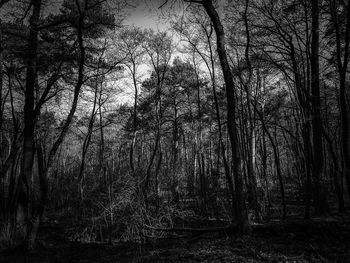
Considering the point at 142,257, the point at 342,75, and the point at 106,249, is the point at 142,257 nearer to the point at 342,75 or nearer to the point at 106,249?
the point at 106,249

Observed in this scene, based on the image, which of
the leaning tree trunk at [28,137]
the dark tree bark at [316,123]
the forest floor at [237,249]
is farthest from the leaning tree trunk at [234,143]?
the leaning tree trunk at [28,137]

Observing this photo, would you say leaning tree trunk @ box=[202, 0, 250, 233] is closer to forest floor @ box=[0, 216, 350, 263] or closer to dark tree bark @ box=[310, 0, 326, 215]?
forest floor @ box=[0, 216, 350, 263]

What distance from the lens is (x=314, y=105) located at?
10430 millimetres

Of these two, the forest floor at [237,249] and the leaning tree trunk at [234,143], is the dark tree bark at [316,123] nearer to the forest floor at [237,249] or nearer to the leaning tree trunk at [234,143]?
the forest floor at [237,249]

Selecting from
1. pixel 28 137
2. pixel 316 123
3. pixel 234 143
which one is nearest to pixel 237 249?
pixel 234 143

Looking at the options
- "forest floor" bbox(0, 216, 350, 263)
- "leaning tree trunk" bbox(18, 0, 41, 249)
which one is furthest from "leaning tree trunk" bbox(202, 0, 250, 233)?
"leaning tree trunk" bbox(18, 0, 41, 249)

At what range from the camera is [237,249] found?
5.58 metres

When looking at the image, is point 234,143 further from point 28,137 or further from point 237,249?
point 28,137

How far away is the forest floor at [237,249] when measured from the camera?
526 centimetres

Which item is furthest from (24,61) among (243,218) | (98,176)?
(243,218)

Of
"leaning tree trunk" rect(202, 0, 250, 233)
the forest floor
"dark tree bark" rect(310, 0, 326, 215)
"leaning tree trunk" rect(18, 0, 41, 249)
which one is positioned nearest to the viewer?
the forest floor

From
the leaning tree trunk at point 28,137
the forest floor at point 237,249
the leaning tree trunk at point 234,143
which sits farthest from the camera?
the leaning tree trunk at point 28,137

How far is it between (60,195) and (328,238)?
18664 millimetres

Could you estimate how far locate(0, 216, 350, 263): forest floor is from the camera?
17.3 ft
